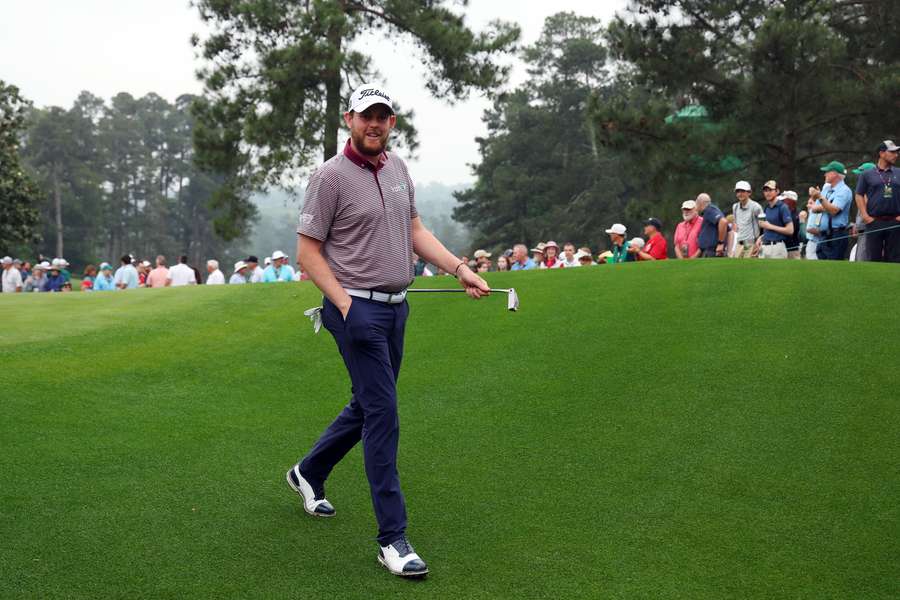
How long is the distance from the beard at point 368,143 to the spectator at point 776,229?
1085cm

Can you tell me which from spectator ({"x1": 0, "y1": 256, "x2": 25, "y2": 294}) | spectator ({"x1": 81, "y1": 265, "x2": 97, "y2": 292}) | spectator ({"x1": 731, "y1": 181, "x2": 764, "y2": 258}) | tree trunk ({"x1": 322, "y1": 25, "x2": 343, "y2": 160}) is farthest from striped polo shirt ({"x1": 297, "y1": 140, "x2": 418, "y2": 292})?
tree trunk ({"x1": 322, "y1": 25, "x2": 343, "y2": 160})

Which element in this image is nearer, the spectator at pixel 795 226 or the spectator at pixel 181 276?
the spectator at pixel 795 226

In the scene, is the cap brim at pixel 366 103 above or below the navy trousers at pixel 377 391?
above

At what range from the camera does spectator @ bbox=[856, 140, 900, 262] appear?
39.6ft

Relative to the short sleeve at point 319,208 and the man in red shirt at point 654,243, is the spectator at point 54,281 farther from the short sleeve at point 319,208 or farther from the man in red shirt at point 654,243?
the short sleeve at point 319,208

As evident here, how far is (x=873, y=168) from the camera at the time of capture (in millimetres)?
12523

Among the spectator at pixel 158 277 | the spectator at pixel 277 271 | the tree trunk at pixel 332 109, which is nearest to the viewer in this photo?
the spectator at pixel 277 271

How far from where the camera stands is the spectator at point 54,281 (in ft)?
77.9

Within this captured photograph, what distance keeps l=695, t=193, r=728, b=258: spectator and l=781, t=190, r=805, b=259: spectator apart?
1.05 m

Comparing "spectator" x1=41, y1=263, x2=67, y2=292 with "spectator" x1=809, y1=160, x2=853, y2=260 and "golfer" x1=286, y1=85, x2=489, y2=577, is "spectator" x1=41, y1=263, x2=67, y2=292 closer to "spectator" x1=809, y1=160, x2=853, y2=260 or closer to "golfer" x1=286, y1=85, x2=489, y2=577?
"spectator" x1=809, y1=160, x2=853, y2=260

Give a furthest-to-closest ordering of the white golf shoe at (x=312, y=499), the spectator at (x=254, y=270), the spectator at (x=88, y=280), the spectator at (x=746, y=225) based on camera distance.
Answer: the spectator at (x=88, y=280) < the spectator at (x=254, y=270) < the spectator at (x=746, y=225) < the white golf shoe at (x=312, y=499)

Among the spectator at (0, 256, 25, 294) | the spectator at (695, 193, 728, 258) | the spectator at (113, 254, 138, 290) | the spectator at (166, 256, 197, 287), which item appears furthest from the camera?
the spectator at (0, 256, 25, 294)

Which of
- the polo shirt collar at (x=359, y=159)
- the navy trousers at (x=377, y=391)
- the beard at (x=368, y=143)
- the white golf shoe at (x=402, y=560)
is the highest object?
the beard at (x=368, y=143)

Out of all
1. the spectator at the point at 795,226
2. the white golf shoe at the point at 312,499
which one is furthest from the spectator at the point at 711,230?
the white golf shoe at the point at 312,499
